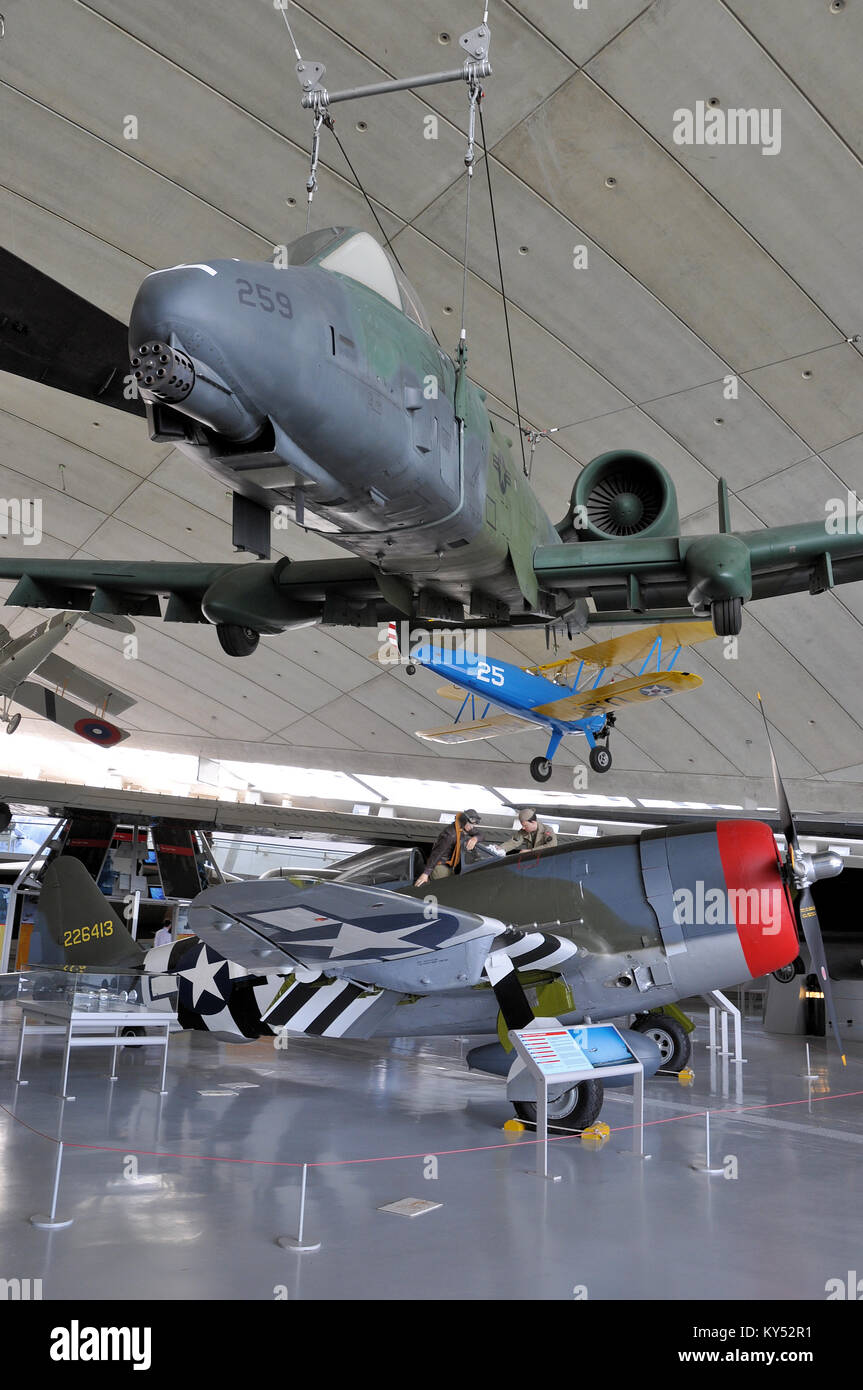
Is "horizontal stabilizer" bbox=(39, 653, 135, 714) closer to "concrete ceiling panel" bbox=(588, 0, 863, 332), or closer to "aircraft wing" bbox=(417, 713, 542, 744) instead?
"aircraft wing" bbox=(417, 713, 542, 744)

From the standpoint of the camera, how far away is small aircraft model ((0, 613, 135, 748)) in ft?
44.1

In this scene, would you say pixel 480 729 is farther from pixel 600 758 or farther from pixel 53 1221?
pixel 53 1221

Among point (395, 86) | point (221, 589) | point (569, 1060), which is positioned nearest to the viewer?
point (395, 86)

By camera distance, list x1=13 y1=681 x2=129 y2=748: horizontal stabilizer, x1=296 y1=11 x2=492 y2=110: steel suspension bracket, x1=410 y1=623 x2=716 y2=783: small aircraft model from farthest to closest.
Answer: x1=13 y1=681 x2=129 y2=748: horizontal stabilizer
x1=410 y1=623 x2=716 y2=783: small aircraft model
x1=296 y1=11 x2=492 y2=110: steel suspension bracket

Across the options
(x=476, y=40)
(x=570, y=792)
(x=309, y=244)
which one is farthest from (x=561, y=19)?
(x=570, y=792)

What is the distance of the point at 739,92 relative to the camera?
9250mm

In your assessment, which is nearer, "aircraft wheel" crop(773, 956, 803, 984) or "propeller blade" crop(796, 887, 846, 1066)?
"propeller blade" crop(796, 887, 846, 1066)

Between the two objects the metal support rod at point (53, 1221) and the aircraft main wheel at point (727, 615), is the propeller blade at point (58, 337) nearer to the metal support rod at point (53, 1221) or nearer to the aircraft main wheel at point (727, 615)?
the aircraft main wheel at point (727, 615)

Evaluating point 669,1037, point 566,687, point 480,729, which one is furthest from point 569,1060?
point 480,729

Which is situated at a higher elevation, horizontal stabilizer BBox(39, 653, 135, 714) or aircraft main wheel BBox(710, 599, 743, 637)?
horizontal stabilizer BBox(39, 653, 135, 714)

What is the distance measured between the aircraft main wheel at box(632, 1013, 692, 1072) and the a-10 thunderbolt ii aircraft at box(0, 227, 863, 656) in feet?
14.3

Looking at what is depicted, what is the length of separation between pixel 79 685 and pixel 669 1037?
11.2 metres

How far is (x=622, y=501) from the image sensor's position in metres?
7.70

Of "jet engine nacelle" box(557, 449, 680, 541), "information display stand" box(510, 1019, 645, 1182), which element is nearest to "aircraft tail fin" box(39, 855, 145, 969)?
"information display stand" box(510, 1019, 645, 1182)
